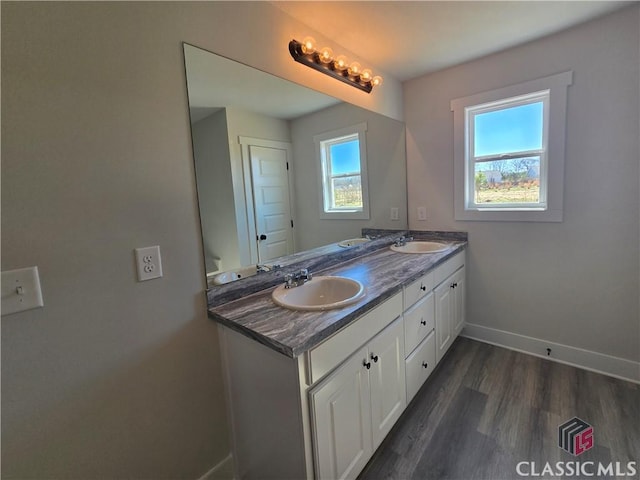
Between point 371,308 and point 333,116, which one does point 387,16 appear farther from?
point 371,308

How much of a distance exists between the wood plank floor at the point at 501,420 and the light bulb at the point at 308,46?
2159mm

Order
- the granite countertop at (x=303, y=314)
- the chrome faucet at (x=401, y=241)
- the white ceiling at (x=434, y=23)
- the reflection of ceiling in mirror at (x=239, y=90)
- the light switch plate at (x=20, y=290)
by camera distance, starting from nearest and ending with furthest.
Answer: the light switch plate at (x=20, y=290) → the granite countertop at (x=303, y=314) → the reflection of ceiling in mirror at (x=239, y=90) → the white ceiling at (x=434, y=23) → the chrome faucet at (x=401, y=241)

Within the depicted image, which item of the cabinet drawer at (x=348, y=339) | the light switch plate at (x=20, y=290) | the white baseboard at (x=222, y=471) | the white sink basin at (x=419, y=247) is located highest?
the light switch plate at (x=20, y=290)

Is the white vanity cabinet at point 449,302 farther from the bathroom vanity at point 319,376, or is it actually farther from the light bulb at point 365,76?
the light bulb at point 365,76

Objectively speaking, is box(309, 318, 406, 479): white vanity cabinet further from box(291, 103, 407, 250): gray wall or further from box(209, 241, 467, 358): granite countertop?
box(291, 103, 407, 250): gray wall

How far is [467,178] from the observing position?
241 centimetres

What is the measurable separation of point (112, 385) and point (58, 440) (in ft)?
0.62

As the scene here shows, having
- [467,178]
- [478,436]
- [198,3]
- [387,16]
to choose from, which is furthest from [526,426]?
[198,3]

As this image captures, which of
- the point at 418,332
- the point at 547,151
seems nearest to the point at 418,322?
the point at 418,332

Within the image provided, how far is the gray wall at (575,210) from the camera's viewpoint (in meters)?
1.79

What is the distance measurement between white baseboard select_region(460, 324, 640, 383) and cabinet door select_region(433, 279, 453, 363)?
488 mm

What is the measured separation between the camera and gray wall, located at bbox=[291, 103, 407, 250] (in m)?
1.82

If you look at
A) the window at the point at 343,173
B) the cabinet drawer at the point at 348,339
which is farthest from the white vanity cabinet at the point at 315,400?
the window at the point at 343,173

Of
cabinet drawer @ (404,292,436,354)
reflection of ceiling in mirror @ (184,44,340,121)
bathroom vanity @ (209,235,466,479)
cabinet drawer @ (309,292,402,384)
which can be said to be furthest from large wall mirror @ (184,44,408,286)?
cabinet drawer @ (404,292,436,354)
